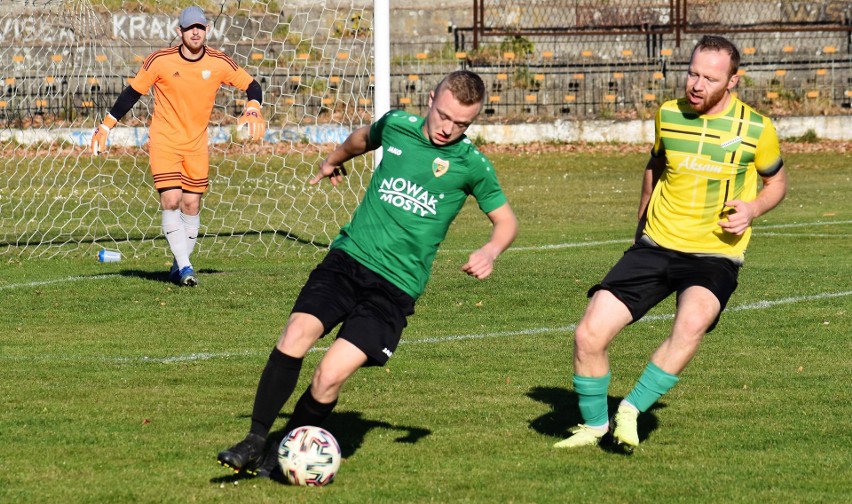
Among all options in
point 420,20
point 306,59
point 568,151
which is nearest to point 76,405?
point 306,59

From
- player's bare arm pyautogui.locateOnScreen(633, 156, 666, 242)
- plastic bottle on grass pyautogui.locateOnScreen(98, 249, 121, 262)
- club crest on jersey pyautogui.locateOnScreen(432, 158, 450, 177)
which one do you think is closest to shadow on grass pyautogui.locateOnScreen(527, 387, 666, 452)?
player's bare arm pyautogui.locateOnScreen(633, 156, 666, 242)

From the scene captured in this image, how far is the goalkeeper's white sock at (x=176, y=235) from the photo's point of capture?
470 inches

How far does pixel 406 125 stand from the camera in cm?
607

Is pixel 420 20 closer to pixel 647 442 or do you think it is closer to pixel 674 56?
pixel 674 56

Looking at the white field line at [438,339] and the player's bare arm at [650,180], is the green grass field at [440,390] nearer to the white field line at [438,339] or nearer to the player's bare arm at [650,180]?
the white field line at [438,339]

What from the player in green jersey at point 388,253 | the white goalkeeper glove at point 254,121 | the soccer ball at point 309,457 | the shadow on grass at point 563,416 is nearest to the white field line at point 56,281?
the white goalkeeper glove at point 254,121

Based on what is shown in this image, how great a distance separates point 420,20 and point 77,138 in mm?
16132

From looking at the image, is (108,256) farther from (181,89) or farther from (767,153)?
(767,153)

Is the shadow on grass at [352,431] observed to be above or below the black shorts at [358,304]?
below

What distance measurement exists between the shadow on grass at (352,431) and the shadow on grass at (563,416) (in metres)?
0.66

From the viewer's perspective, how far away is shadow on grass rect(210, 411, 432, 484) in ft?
20.4

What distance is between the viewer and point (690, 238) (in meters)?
6.37

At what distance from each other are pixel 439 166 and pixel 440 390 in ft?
6.55

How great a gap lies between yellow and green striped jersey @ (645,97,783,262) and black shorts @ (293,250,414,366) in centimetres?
149
